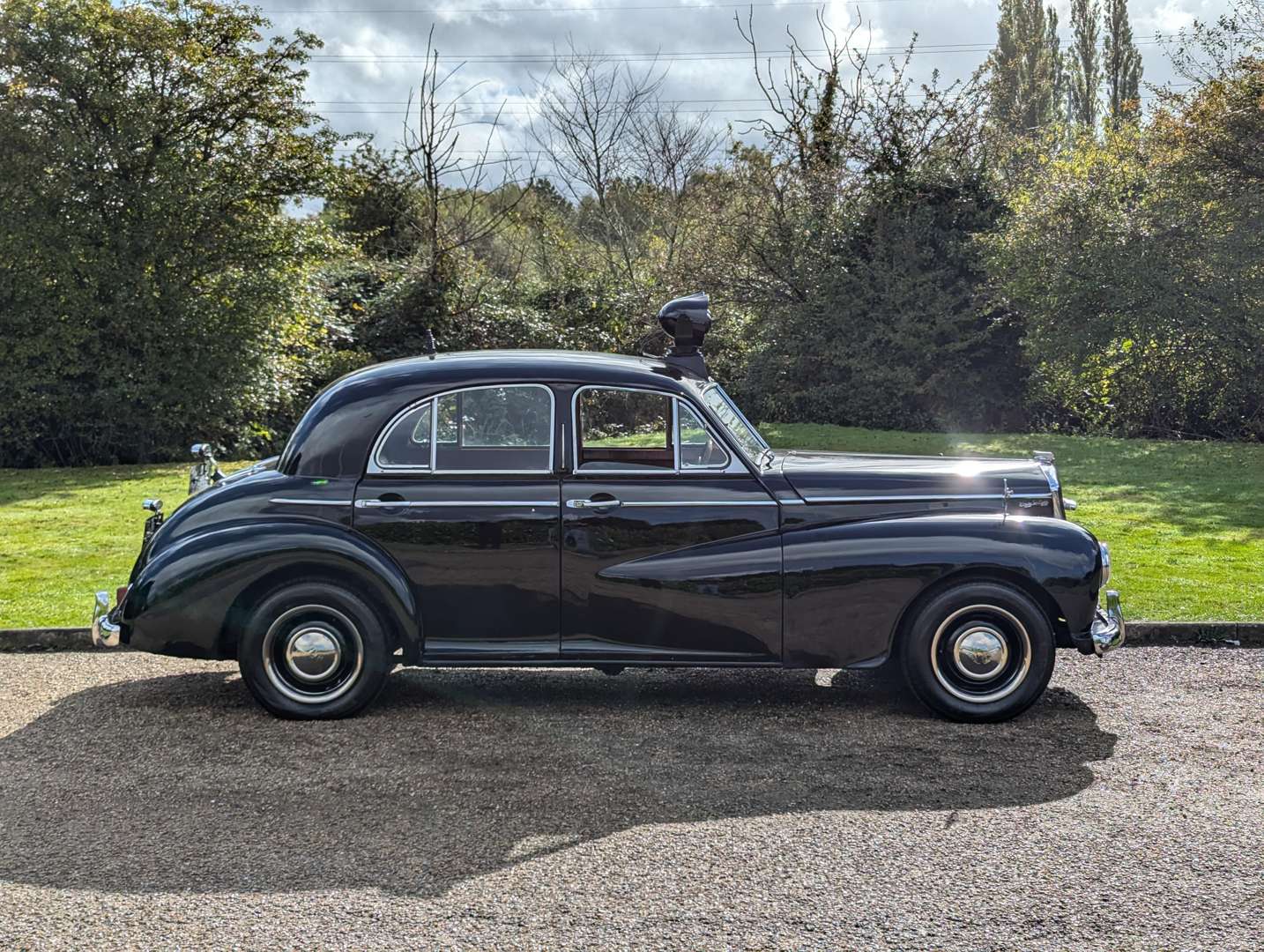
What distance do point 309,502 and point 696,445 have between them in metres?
1.84

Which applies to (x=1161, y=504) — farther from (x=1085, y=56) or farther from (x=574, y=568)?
(x=1085, y=56)

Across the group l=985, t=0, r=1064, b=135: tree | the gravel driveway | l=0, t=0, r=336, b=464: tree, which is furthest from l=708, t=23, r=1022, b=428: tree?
l=985, t=0, r=1064, b=135: tree

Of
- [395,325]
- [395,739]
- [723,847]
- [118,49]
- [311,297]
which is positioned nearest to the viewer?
[723,847]

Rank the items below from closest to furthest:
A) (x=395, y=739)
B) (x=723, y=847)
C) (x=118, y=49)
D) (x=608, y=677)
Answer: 1. (x=723, y=847)
2. (x=395, y=739)
3. (x=608, y=677)
4. (x=118, y=49)

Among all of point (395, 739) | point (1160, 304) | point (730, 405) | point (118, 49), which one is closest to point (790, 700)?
point (730, 405)

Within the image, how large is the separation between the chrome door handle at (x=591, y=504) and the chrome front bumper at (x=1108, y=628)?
2.28m

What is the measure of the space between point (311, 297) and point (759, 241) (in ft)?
26.5

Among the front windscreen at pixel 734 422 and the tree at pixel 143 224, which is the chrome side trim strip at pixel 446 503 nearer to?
the front windscreen at pixel 734 422

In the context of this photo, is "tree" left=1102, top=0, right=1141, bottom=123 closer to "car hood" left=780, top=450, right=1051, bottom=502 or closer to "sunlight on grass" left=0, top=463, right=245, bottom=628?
"sunlight on grass" left=0, top=463, right=245, bottom=628

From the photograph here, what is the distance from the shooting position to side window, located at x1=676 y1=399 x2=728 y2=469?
6.17 meters

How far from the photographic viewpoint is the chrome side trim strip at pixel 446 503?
6.05 m

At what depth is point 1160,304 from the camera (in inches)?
736

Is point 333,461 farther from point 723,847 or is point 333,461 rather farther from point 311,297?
point 311,297

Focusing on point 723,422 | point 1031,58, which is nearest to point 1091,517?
point 723,422
